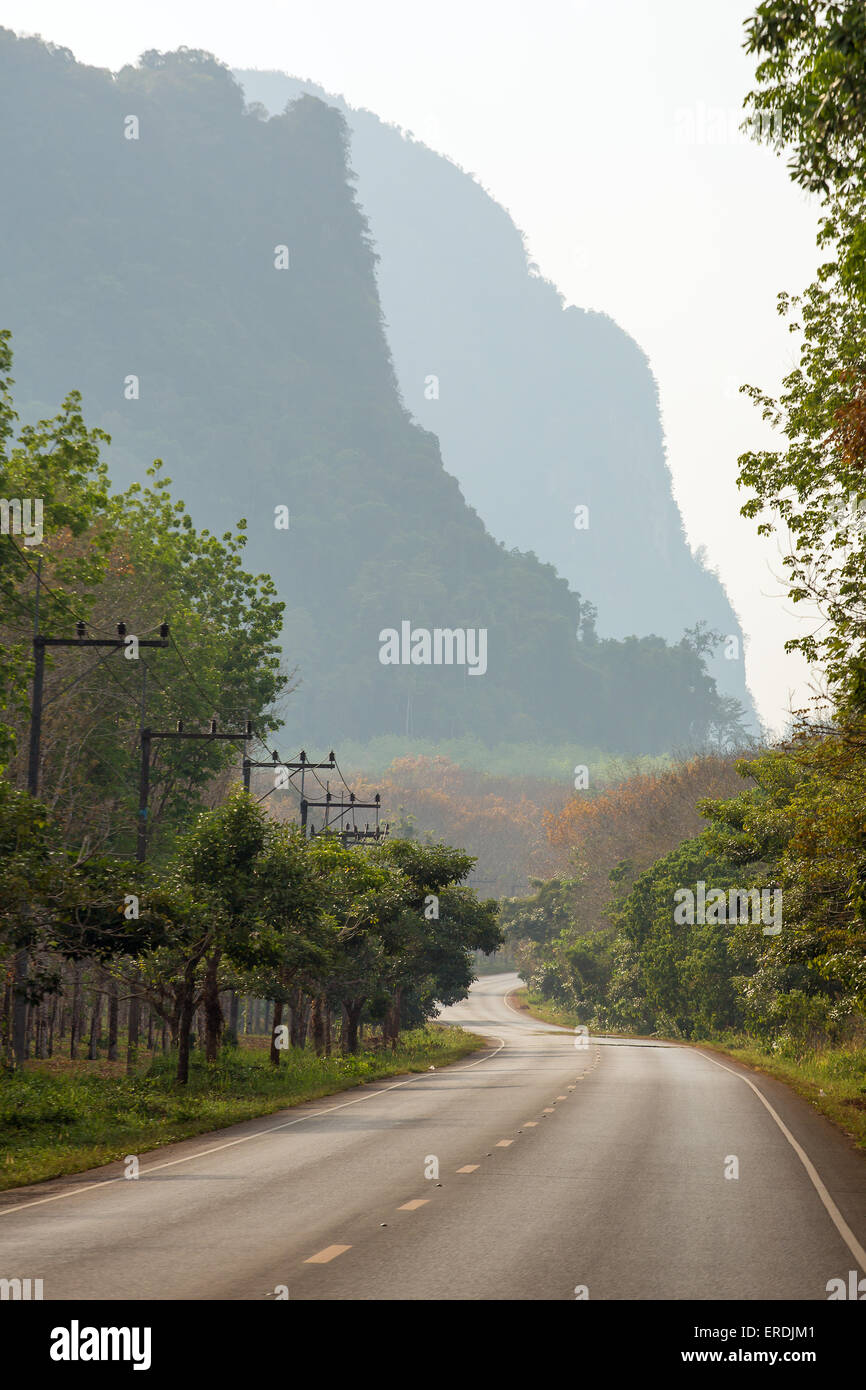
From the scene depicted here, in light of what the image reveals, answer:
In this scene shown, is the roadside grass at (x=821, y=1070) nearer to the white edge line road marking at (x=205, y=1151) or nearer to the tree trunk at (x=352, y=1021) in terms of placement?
the white edge line road marking at (x=205, y=1151)

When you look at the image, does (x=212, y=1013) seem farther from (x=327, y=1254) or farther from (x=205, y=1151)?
(x=327, y=1254)

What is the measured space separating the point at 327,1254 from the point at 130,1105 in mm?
13998

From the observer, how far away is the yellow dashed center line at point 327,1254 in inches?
412

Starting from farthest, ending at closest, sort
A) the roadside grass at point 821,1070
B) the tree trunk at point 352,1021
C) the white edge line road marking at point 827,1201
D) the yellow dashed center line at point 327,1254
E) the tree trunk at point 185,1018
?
the tree trunk at point 352,1021, the tree trunk at point 185,1018, the roadside grass at point 821,1070, the white edge line road marking at point 827,1201, the yellow dashed center line at point 327,1254

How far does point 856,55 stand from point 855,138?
1.41m

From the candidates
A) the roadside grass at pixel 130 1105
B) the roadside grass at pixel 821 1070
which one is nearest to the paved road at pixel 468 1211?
the roadside grass at pixel 130 1105

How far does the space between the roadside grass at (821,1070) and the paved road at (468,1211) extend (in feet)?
3.00

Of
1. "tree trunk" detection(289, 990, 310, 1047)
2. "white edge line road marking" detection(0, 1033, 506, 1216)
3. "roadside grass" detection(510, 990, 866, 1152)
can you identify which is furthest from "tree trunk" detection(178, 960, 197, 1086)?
"tree trunk" detection(289, 990, 310, 1047)

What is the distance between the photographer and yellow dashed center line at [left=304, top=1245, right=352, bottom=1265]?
34.3ft

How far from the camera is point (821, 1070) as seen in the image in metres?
37.2

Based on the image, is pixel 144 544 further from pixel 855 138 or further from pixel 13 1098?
pixel 855 138

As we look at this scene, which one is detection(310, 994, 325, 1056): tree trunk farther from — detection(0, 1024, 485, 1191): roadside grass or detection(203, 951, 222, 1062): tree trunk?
detection(203, 951, 222, 1062): tree trunk

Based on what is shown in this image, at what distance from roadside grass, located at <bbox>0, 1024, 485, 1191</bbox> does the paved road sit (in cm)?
75
